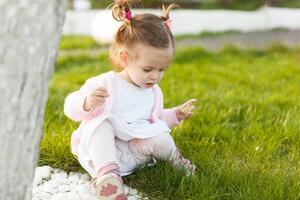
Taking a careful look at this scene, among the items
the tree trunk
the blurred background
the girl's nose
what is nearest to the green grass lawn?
the girl's nose

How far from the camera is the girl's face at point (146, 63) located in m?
2.88

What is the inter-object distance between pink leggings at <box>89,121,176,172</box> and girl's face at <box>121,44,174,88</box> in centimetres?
27

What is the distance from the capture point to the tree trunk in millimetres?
1707

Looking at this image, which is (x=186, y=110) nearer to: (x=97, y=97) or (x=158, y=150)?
(x=158, y=150)

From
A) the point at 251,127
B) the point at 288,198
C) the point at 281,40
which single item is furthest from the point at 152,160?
the point at 281,40

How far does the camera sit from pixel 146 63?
2.90m

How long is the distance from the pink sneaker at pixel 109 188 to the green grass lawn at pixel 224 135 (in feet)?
0.89

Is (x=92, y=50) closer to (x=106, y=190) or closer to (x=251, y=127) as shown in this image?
(x=251, y=127)

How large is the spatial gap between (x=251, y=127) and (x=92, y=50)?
5.57 meters

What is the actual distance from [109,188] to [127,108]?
512 mm

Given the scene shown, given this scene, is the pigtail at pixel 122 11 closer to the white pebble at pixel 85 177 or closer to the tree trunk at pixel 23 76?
the white pebble at pixel 85 177

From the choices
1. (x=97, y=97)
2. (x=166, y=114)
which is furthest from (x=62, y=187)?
(x=166, y=114)

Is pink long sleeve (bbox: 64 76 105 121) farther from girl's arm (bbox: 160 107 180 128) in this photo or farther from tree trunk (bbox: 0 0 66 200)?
tree trunk (bbox: 0 0 66 200)

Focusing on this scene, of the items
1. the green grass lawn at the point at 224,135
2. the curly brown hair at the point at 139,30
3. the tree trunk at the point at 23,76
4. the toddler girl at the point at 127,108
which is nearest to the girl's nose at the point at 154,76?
the toddler girl at the point at 127,108
